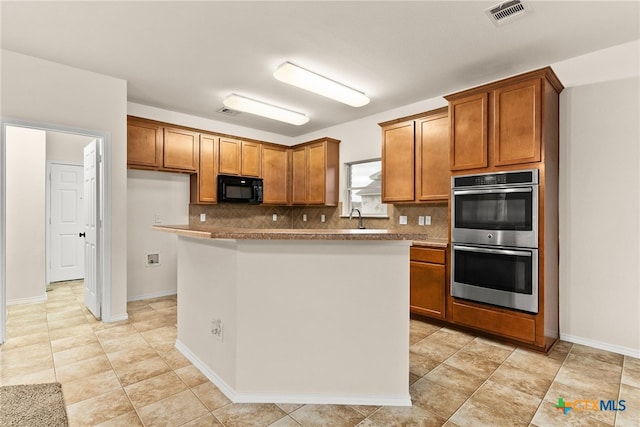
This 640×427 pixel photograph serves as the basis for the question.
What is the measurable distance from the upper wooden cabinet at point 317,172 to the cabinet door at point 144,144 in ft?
7.24

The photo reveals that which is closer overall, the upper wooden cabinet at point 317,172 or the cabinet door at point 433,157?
the cabinet door at point 433,157

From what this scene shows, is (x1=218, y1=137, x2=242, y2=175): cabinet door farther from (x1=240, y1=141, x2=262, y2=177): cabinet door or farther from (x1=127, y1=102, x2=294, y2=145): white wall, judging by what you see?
(x1=127, y1=102, x2=294, y2=145): white wall

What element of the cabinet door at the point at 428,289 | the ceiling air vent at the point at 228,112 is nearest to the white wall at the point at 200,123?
the ceiling air vent at the point at 228,112

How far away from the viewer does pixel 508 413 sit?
77.5 inches

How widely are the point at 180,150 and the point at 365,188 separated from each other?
276 cm

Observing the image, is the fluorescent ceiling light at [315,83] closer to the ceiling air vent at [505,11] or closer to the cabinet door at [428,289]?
the ceiling air vent at [505,11]

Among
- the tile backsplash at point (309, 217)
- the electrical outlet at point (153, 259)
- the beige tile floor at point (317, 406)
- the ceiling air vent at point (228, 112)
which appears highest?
the ceiling air vent at point (228, 112)

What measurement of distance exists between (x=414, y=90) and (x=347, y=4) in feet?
6.07

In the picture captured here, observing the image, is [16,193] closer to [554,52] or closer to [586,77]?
[554,52]

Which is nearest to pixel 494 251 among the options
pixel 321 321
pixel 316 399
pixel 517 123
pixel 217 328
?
pixel 517 123

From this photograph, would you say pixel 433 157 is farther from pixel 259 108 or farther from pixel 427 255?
pixel 259 108

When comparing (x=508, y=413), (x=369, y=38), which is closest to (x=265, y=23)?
(x=369, y=38)

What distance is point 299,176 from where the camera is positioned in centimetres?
566

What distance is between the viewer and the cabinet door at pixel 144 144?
4.13 meters
